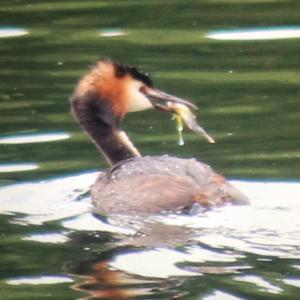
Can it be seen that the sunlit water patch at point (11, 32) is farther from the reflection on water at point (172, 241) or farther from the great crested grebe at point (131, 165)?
the reflection on water at point (172, 241)

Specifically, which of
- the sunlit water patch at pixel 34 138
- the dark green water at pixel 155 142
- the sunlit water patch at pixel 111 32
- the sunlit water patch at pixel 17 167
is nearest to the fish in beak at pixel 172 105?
the dark green water at pixel 155 142

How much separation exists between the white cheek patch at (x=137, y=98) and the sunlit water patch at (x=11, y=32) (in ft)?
14.3

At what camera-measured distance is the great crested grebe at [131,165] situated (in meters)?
11.7

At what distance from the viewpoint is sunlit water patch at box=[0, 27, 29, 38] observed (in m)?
17.1

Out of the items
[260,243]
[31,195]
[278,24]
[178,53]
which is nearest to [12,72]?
[178,53]

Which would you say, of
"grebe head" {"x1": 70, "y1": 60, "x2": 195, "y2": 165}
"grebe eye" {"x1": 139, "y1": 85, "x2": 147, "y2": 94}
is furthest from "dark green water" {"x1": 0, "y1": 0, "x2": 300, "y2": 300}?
"grebe eye" {"x1": 139, "y1": 85, "x2": 147, "y2": 94}

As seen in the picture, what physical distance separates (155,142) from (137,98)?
0.93 m

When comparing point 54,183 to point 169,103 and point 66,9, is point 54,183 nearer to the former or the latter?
point 169,103

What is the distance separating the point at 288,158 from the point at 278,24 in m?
4.30

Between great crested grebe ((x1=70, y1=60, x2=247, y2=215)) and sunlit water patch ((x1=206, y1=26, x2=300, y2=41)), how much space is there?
12.6 ft

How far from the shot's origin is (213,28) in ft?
56.1

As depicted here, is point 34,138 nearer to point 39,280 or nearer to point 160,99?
point 160,99

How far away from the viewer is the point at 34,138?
548 inches

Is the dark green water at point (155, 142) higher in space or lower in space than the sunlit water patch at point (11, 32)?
lower
